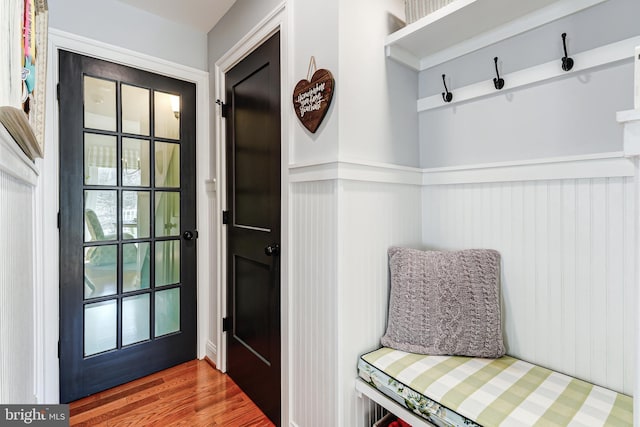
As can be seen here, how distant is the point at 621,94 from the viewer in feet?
3.54

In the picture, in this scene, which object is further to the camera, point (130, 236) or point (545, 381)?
point (130, 236)

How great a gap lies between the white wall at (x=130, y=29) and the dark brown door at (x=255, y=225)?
1.54 ft

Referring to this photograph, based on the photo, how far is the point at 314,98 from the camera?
1.37 m

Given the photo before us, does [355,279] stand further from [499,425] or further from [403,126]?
[403,126]

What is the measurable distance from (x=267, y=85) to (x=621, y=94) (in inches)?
59.9

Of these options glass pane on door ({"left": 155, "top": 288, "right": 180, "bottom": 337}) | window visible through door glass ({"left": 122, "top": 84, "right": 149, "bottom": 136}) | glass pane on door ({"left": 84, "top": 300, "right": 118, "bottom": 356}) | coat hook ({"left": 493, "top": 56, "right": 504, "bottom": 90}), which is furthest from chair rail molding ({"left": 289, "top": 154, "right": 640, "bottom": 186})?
glass pane on door ({"left": 84, "top": 300, "right": 118, "bottom": 356})

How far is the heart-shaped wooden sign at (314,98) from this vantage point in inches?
51.7

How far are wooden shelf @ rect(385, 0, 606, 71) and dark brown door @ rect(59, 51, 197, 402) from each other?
5.30 ft

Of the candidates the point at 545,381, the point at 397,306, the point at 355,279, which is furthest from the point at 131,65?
the point at 545,381

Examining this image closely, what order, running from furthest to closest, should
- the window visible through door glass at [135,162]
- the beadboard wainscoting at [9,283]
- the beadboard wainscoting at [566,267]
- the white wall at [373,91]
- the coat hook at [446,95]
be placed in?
the window visible through door glass at [135,162] → the coat hook at [446,95] → the white wall at [373,91] → the beadboard wainscoting at [566,267] → the beadboard wainscoting at [9,283]

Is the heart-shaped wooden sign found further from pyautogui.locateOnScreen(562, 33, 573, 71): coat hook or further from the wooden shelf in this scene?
pyautogui.locateOnScreen(562, 33, 573, 71): coat hook

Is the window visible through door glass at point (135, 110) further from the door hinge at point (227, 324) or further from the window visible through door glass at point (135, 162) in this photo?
the door hinge at point (227, 324)

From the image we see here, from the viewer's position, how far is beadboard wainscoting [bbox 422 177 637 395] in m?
1.09

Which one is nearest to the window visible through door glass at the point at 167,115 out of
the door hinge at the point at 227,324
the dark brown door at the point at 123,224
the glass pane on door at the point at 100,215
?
the dark brown door at the point at 123,224
